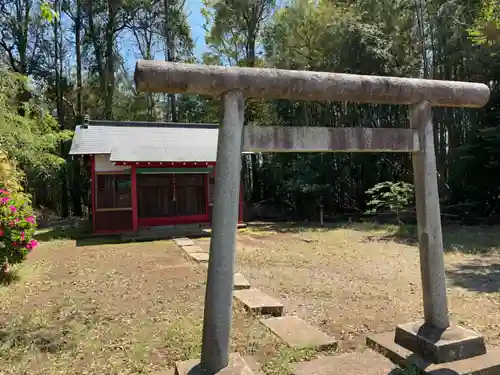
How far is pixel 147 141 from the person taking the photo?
1223 centimetres

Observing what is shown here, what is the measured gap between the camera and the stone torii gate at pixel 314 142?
2.52m

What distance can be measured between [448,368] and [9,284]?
555cm

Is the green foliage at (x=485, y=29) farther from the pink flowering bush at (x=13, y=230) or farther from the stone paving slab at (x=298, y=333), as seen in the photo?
the pink flowering bush at (x=13, y=230)

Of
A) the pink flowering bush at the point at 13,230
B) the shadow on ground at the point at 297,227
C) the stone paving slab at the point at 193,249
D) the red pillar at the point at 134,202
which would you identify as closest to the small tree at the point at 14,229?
the pink flowering bush at the point at 13,230

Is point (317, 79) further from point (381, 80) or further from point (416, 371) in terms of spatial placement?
point (416, 371)

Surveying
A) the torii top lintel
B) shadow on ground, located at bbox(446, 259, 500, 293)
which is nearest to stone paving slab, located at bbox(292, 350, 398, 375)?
the torii top lintel

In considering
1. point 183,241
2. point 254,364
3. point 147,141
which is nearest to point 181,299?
point 254,364

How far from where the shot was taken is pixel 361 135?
9.67 feet

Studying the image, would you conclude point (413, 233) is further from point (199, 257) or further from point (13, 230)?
point (13, 230)

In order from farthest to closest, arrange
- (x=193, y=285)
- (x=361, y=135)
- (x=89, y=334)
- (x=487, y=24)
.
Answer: (x=487, y=24)
(x=193, y=285)
(x=89, y=334)
(x=361, y=135)

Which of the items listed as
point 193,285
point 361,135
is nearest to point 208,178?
point 193,285

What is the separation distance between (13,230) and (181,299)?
2.75 metres

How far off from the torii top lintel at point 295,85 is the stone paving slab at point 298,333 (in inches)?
78.8

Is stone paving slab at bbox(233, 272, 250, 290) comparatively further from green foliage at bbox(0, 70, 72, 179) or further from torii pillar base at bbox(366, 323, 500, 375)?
green foliage at bbox(0, 70, 72, 179)
